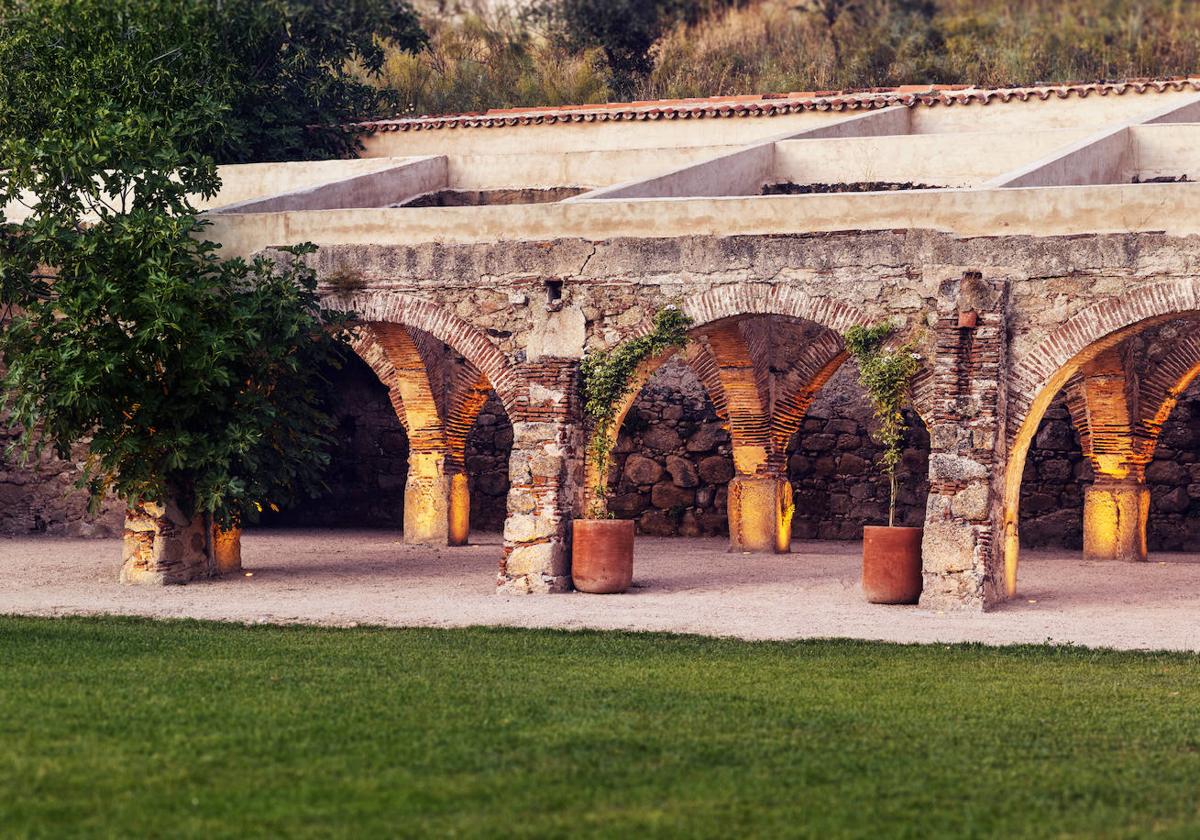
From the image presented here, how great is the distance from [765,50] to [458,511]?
15.6 meters

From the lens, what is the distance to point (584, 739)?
760 cm

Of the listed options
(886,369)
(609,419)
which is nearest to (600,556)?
(609,419)

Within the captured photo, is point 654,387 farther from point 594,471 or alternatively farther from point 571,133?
point 594,471

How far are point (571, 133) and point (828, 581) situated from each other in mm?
8250

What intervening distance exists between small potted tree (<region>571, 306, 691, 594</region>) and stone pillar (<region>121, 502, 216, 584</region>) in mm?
3362

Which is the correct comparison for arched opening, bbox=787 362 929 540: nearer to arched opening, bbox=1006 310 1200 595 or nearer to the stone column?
arched opening, bbox=1006 310 1200 595

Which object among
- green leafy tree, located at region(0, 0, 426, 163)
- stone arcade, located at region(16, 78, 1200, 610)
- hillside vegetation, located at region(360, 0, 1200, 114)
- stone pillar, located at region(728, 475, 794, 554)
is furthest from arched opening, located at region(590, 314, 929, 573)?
hillside vegetation, located at region(360, 0, 1200, 114)

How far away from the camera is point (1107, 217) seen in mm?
13000

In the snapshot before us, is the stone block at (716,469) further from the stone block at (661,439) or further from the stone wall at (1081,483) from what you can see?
the stone wall at (1081,483)

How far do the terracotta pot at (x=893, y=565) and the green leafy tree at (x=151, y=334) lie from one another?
4.85 metres

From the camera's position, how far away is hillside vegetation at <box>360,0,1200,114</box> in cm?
2856

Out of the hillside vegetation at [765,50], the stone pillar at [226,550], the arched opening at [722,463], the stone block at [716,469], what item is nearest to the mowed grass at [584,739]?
the stone pillar at [226,550]

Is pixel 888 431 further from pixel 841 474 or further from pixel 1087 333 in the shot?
pixel 841 474

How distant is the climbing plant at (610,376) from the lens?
14046mm
